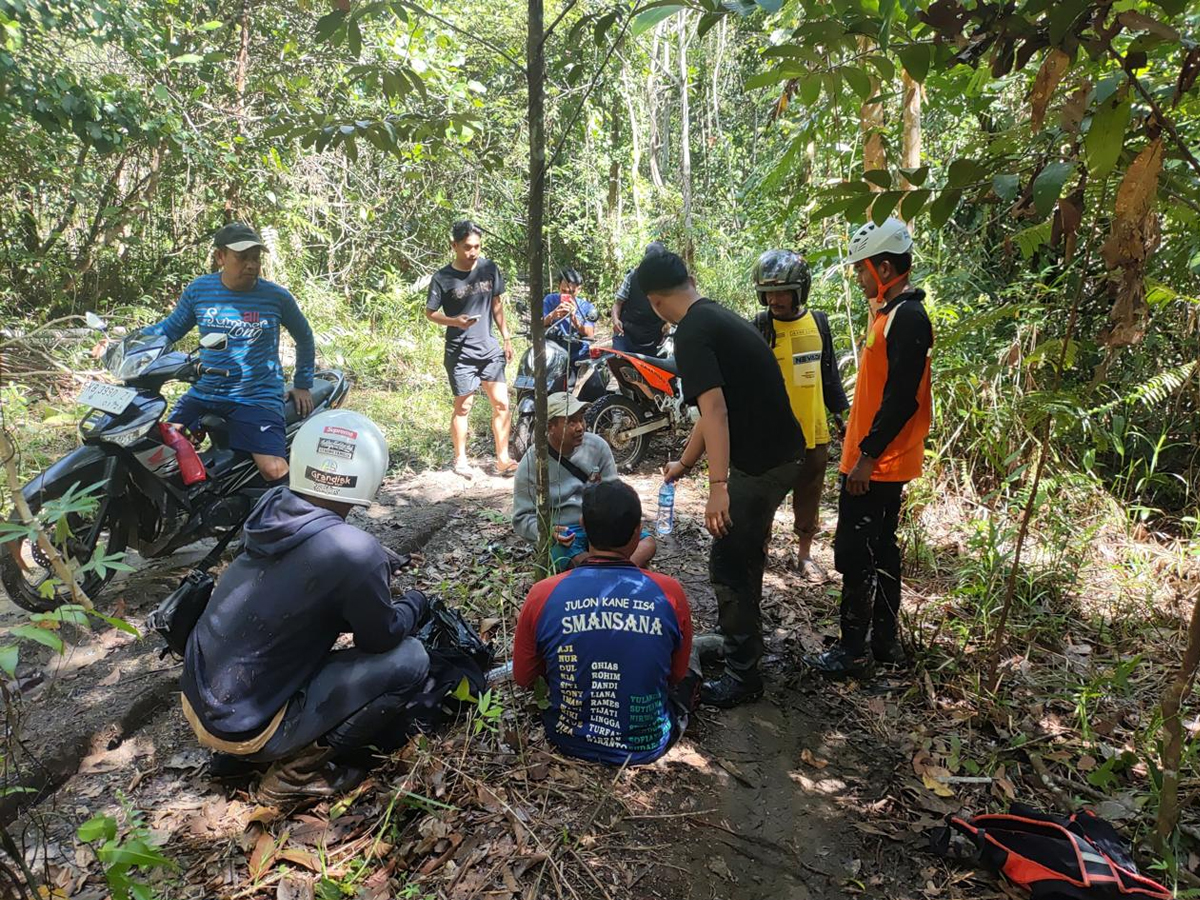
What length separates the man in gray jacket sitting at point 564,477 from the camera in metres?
3.41

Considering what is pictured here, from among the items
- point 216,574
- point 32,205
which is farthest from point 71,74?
point 216,574

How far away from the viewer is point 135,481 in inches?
147

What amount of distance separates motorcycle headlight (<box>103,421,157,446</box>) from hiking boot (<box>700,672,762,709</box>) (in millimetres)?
3173

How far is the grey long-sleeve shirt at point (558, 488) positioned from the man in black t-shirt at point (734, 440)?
2.54ft

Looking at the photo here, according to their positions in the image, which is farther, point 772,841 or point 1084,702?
point 1084,702

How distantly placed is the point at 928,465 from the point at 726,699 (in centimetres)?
268

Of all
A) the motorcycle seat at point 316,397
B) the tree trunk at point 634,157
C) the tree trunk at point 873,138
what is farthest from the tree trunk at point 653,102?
the motorcycle seat at point 316,397

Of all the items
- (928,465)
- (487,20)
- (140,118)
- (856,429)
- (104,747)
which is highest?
(487,20)

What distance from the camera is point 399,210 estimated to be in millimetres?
11961

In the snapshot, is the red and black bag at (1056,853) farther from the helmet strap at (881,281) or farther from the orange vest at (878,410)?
the helmet strap at (881,281)

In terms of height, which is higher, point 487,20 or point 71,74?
point 487,20

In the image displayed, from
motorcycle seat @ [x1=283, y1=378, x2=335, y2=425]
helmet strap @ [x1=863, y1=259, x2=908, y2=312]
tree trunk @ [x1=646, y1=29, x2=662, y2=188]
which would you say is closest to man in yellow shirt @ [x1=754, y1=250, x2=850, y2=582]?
helmet strap @ [x1=863, y1=259, x2=908, y2=312]

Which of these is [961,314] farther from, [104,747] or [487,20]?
[487,20]

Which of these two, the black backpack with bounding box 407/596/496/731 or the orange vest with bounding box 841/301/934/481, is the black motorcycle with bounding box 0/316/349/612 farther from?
the orange vest with bounding box 841/301/934/481
